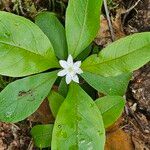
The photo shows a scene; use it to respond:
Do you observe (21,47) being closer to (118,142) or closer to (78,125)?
(78,125)

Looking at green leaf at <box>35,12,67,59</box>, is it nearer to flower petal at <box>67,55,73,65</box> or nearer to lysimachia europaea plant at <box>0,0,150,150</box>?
lysimachia europaea plant at <box>0,0,150,150</box>

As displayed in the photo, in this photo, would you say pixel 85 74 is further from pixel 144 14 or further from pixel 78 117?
pixel 144 14

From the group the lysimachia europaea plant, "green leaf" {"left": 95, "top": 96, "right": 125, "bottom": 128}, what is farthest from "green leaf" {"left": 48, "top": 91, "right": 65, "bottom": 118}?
"green leaf" {"left": 95, "top": 96, "right": 125, "bottom": 128}

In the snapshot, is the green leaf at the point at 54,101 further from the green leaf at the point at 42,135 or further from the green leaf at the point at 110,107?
the green leaf at the point at 110,107

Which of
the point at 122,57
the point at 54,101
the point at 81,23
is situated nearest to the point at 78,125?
the point at 54,101

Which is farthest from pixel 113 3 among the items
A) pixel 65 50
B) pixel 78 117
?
pixel 78 117

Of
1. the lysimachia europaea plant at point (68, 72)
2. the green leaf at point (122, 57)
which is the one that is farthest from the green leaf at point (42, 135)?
the green leaf at point (122, 57)
